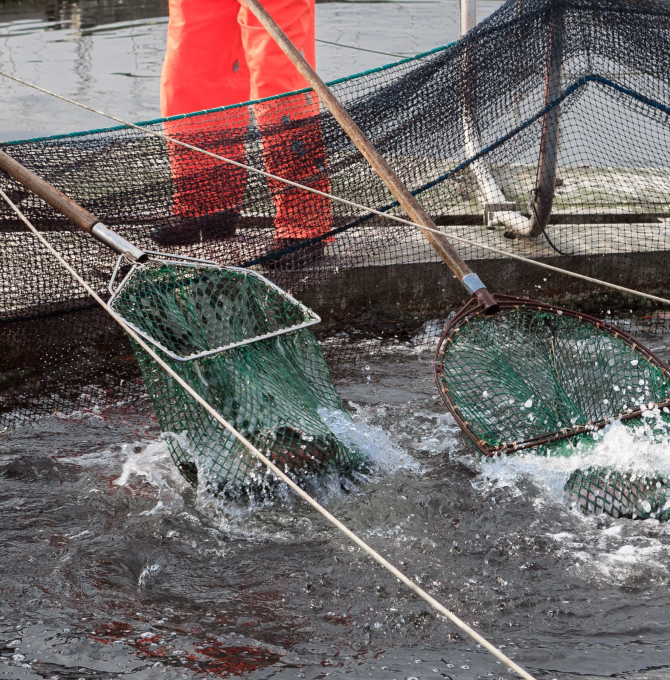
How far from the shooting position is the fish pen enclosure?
13.0 feet

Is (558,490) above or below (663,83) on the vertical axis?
below

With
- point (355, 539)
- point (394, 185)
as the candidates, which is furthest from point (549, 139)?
point (355, 539)

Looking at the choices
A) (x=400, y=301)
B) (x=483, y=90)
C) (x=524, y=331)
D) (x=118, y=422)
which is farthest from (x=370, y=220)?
(x=118, y=422)

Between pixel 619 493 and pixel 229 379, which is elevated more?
pixel 229 379

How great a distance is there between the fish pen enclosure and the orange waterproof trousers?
1 cm

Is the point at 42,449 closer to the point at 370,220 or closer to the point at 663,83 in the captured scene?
the point at 370,220

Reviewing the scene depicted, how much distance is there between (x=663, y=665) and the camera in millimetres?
2279

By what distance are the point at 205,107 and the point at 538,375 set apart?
250 centimetres

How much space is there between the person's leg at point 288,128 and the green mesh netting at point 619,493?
1.88 m

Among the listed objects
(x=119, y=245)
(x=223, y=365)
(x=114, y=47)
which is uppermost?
(x=114, y=47)

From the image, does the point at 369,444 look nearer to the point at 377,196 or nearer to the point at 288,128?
the point at 377,196

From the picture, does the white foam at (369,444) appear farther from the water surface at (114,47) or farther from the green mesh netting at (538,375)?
the water surface at (114,47)

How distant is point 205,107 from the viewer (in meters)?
4.89

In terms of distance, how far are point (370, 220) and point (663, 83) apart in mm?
1611
